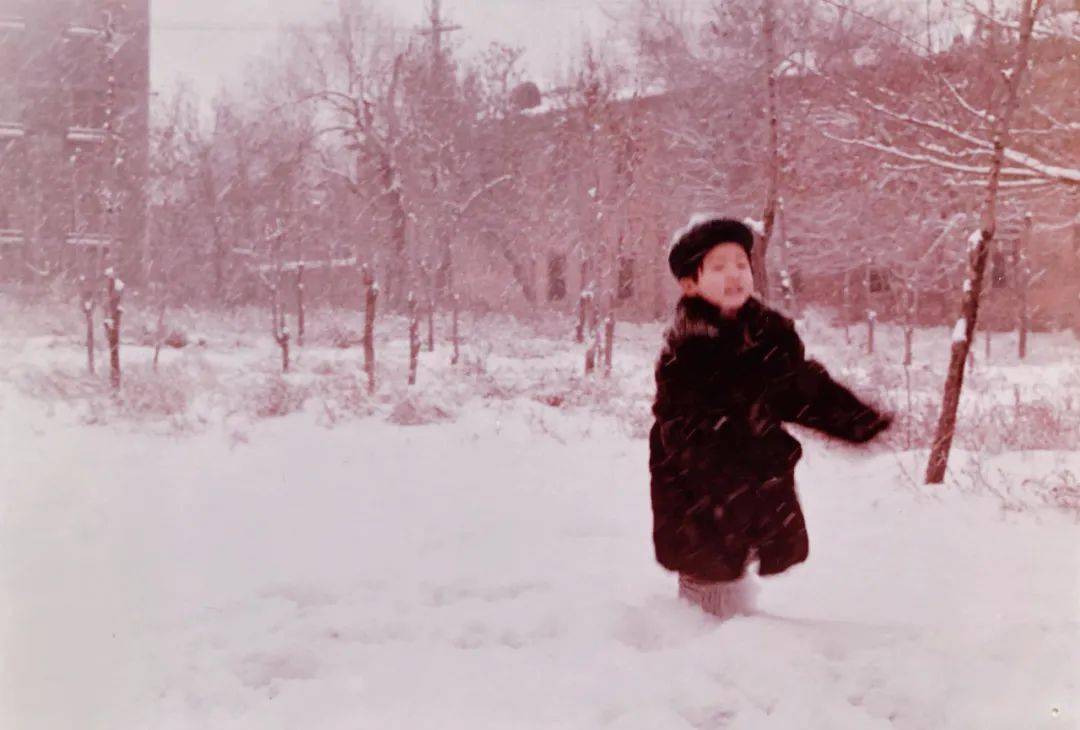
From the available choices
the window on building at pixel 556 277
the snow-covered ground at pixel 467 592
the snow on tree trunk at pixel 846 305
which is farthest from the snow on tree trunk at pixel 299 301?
the snow on tree trunk at pixel 846 305

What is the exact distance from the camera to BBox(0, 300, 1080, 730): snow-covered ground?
2.74m

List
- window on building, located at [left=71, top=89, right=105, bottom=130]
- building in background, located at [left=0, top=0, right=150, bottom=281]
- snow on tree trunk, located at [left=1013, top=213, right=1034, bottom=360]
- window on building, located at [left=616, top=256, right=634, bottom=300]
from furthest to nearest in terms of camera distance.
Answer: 1. window on building, located at [left=616, top=256, right=634, bottom=300]
2. snow on tree trunk, located at [left=1013, top=213, right=1034, bottom=360]
3. window on building, located at [left=71, top=89, right=105, bottom=130]
4. building in background, located at [left=0, top=0, right=150, bottom=281]

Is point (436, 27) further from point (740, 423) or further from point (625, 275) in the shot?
point (625, 275)

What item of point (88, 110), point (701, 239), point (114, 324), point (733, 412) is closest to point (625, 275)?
point (114, 324)

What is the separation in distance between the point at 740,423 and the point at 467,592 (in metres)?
1.56

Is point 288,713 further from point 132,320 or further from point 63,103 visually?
point 132,320

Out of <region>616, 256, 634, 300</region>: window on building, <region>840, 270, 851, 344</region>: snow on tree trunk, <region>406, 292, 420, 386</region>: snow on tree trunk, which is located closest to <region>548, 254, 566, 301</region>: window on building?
<region>616, 256, 634, 300</region>: window on building

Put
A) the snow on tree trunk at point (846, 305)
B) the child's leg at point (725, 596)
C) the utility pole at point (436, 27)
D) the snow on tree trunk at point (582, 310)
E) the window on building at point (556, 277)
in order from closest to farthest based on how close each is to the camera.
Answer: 1. the child's leg at point (725, 596)
2. the utility pole at point (436, 27)
3. the snow on tree trunk at point (582, 310)
4. the snow on tree trunk at point (846, 305)
5. the window on building at point (556, 277)

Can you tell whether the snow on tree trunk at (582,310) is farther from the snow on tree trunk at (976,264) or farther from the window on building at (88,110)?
the snow on tree trunk at (976,264)

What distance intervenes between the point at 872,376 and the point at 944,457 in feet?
14.9

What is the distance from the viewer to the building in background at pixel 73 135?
13.5 ft

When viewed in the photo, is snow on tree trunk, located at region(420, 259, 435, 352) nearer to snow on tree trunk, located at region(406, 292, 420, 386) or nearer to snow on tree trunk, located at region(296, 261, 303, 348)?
snow on tree trunk, located at region(406, 292, 420, 386)

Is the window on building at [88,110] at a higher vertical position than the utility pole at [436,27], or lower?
lower

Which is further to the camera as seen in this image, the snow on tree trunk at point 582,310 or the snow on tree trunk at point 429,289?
the snow on tree trunk at point 582,310
